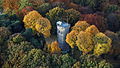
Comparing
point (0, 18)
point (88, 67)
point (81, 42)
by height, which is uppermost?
point (0, 18)

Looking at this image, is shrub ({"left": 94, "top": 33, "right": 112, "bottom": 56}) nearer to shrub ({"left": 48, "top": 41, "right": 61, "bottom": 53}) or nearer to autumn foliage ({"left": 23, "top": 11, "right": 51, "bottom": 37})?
shrub ({"left": 48, "top": 41, "right": 61, "bottom": 53})

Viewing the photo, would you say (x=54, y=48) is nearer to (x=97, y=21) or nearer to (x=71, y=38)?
(x=71, y=38)

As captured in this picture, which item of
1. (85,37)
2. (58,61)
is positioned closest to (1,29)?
(58,61)

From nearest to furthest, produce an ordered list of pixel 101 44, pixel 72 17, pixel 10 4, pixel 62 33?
pixel 101 44 → pixel 62 33 → pixel 72 17 → pixel 10 4

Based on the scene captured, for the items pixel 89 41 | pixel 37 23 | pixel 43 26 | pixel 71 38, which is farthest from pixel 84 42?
pixel 37 23

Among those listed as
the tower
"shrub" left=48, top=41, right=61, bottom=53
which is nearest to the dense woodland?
"shrub" left=48, top=41, right=61, bottom=53

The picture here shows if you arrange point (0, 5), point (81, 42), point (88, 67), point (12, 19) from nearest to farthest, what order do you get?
1. point (88, 67)
2. point (81, 42)
3. point (12, 19)
4. point (0, 5)

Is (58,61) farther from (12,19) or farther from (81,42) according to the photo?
(12,19)

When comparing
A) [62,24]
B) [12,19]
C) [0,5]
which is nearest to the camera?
[62,24]
